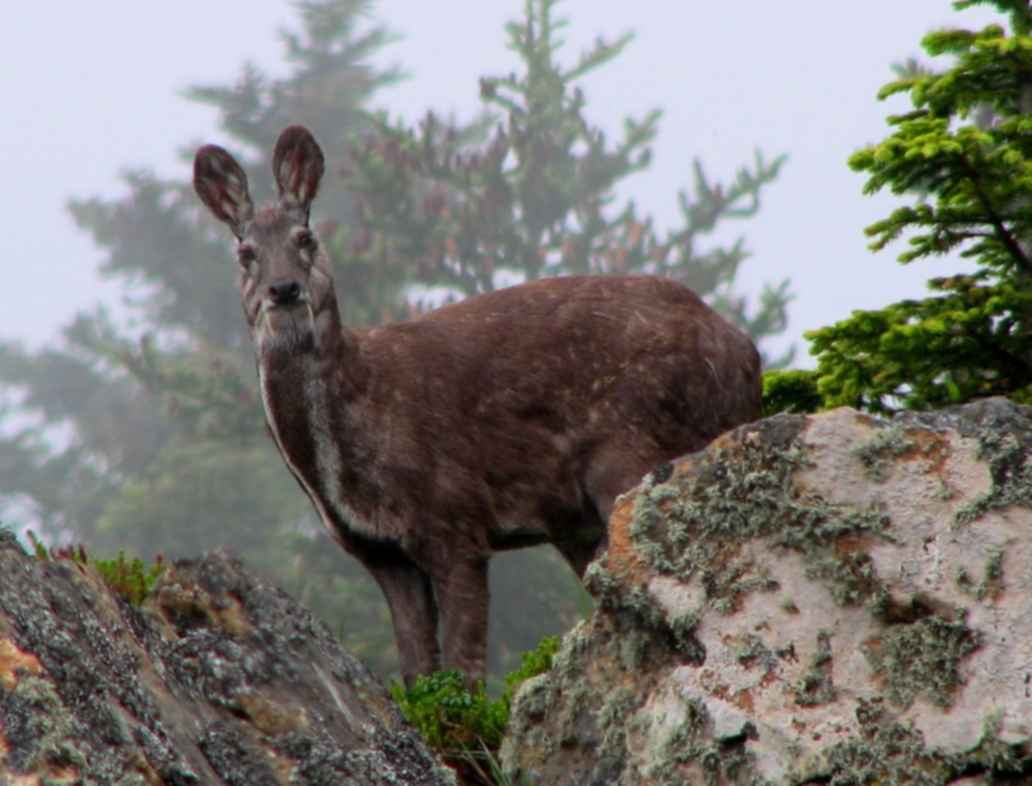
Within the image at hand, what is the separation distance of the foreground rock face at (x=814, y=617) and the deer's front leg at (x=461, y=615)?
8.19 feet

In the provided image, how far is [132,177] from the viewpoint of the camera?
164 feet

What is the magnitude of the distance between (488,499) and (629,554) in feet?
10.2

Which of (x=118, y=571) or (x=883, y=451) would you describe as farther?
(x=118, y=571)

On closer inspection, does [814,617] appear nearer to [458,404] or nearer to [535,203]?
[458,404]

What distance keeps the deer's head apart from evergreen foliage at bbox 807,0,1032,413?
2599mm

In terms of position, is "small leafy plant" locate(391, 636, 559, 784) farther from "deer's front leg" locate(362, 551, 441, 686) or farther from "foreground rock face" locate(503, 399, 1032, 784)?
"deer's front leg" locate(362, 551, 441, 686)

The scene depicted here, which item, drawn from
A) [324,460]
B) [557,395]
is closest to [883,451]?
[557,395]

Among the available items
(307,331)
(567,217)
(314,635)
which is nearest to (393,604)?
(307,331)

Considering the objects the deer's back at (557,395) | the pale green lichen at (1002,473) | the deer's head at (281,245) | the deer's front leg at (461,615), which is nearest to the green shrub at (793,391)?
the deer's back at (557,395)

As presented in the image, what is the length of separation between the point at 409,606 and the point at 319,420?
3.56 feet

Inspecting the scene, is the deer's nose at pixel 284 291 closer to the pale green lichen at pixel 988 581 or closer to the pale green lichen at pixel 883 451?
the pale green lichen at pixel 883 451

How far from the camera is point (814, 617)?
5.18 metres

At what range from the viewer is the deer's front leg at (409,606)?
8617mm

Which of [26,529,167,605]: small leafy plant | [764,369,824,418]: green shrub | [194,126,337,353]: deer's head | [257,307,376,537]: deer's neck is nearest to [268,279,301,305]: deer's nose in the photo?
[194,126,337,353]: deer's head
